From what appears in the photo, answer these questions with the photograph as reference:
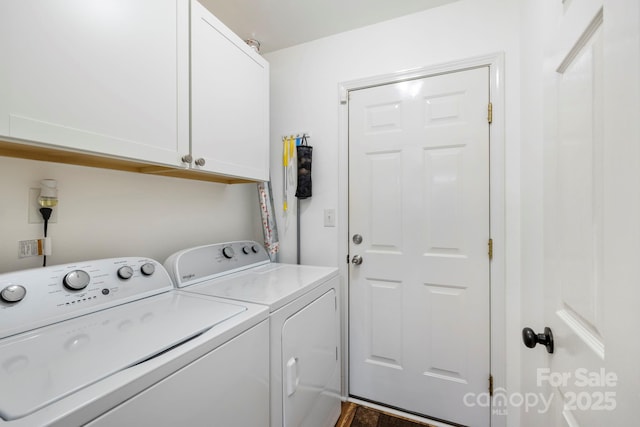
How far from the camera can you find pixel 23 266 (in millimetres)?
1056

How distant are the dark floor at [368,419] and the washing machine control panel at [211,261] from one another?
1.11 metres

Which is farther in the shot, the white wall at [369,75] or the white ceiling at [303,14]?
the white ceiling at [303,14]

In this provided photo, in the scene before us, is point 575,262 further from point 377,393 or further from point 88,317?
point 377,393

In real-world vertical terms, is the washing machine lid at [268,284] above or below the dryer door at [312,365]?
above

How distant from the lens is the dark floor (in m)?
1.71

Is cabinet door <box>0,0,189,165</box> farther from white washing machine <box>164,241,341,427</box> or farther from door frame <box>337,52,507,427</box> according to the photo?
door frame <box>337,52,507,427</box>

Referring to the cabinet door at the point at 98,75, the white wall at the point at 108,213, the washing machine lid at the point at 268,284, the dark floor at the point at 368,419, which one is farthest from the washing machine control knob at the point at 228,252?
the dark floor at the point at 368,419

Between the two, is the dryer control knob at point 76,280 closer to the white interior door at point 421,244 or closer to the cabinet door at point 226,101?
the cabinet door at point 226,101

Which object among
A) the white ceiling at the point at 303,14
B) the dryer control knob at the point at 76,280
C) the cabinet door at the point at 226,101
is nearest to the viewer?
the dryer control knob at the point at 76,280

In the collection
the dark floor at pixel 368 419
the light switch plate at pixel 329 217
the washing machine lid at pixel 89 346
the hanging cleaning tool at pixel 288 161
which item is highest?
the hanging cleaning tool at pixel 288 161

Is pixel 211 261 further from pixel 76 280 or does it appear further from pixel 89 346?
pixel 89 346

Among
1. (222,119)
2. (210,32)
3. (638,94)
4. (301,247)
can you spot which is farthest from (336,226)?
(638,94)

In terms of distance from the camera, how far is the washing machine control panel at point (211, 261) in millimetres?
1367

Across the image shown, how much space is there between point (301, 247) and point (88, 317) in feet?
4.35
